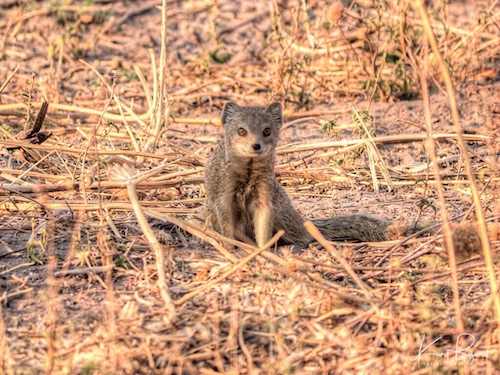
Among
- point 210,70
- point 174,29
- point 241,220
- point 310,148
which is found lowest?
point 241,220

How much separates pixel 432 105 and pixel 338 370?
4971 millimetres

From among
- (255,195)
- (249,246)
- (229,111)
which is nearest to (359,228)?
(255,195)

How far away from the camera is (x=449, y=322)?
3.99 meters

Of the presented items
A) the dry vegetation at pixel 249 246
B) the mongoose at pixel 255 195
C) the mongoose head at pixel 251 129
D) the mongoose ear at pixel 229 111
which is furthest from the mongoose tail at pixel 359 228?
the mongoose ear at pixel 229 111

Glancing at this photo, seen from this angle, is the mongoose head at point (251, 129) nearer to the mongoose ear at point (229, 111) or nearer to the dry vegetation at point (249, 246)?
the mongoose ear at point (229, 111)

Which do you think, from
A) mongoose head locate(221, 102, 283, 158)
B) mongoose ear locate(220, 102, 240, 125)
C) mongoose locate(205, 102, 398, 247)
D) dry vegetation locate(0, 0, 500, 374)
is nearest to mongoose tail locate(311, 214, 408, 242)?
mongoose locate(205, 102, 398, 247)

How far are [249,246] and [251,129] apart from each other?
0.75 m

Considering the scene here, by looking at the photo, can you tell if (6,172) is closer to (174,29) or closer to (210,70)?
(210,70)

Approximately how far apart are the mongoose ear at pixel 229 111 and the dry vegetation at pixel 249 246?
0.59 metres

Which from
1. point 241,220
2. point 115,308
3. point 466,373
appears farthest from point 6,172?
point 466,373

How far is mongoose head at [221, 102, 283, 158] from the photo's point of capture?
4.98 meters

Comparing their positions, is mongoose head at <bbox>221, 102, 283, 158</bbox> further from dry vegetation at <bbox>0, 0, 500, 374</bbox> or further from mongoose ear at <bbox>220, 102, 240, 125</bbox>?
dry vegetation at <bbox>0, 0, 500, 374</bbox>

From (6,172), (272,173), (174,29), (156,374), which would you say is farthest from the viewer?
(174,29)

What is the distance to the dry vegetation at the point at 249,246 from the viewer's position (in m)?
3.75
